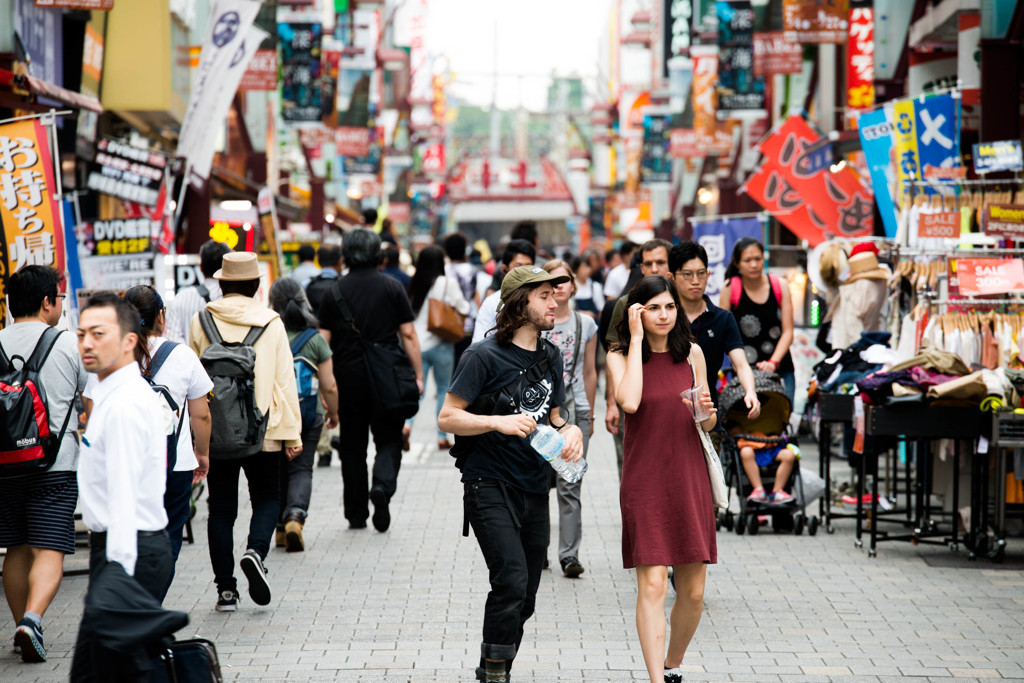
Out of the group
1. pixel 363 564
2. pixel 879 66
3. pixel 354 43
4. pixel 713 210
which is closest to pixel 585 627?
pixel 363 564

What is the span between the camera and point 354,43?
39188 mm

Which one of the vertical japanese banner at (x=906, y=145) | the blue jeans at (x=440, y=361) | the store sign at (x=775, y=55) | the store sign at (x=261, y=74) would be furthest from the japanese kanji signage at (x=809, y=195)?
the store sign at (x=261, y=74)

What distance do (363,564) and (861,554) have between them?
3.28m

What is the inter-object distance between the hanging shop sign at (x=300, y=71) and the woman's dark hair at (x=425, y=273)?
12.1 meters

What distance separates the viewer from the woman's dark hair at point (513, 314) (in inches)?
211

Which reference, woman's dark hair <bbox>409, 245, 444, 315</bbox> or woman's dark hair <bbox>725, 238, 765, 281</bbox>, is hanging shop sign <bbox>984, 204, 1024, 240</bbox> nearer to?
woman's dark hair <bbox>725, 238, 765, 281</bbox>

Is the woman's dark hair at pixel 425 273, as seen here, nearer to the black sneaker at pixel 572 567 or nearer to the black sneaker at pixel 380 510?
the black sneaker at pixel 380 510

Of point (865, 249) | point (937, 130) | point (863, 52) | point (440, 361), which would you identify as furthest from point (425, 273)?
point (863, 52)

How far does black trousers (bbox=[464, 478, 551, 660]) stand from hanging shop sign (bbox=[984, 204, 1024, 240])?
19.3 feet

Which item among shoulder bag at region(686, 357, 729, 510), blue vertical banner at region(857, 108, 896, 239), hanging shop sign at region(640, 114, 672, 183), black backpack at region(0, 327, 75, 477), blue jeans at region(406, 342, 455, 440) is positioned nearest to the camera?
shoulder bag at region(686, 357, 729, 510)

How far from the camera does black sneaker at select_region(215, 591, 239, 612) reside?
7.05 meters

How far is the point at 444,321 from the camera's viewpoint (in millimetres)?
12633

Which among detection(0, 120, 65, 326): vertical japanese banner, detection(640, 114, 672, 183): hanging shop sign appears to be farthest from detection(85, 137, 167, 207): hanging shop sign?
detection(640, 114, 672, 183): hanging shop sign

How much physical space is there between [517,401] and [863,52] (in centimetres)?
1354
